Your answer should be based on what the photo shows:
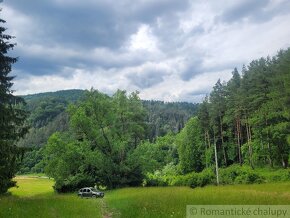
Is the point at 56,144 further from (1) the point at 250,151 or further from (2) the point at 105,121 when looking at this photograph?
(1) the point at 250,151

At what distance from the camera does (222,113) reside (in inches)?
2864

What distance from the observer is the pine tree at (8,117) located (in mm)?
23141

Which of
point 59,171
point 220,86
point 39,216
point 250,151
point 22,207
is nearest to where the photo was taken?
point 39,216

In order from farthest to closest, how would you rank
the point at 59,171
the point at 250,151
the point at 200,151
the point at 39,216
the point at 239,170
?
the point at 200,151, the point at 250,151, the point at 59,171, the point at 239,170, the point at 39,216

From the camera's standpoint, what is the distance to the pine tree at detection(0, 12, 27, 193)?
75.9 ft

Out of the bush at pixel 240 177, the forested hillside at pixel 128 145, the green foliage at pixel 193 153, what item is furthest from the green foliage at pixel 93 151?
the green foliage at pixel 193 153

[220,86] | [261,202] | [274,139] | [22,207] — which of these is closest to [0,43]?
[22,207]

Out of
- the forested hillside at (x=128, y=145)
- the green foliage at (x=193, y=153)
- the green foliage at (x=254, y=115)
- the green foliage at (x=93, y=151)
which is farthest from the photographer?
the green foliage at (x=193, y=153)

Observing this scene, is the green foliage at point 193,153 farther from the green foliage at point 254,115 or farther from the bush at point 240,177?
the bush at point 240,177

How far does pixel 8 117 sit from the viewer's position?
77.0 ft

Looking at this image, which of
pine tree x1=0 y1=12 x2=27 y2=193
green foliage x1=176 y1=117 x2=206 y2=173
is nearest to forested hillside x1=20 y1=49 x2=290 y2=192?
green foliage x1=176 y1=117 x2=206 y2=173

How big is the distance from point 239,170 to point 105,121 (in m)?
21.5

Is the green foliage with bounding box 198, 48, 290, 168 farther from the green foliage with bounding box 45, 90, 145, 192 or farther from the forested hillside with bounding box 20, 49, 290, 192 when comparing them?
the green foliage with bounding box 45, 90, 145, 192

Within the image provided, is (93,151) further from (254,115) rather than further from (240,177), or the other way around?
(254,115)
